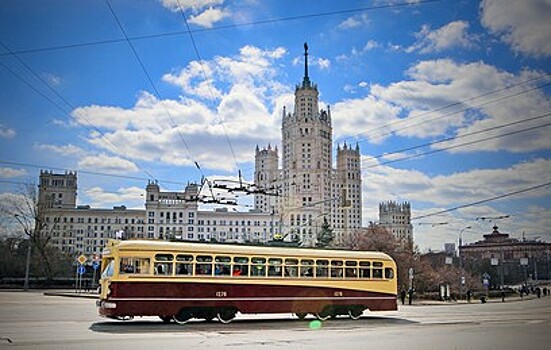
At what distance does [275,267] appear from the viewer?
70.6 ft

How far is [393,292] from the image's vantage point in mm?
24359

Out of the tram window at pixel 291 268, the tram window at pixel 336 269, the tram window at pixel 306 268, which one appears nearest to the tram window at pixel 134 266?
the tram window at pixel 291 268

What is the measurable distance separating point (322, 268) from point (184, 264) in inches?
241

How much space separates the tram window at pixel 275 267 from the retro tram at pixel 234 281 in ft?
0.13

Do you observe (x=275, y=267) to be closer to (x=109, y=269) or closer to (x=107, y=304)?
(x=109, y=269)

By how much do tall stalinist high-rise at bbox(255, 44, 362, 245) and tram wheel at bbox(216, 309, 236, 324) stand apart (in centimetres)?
9698

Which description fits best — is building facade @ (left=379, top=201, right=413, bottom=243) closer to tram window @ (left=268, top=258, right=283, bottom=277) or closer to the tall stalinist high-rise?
the tall stalinist high-rise

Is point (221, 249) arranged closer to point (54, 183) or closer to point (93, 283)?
point (93, 283)

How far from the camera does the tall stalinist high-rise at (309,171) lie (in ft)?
430

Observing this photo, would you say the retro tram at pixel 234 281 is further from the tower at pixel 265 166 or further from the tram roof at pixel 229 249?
the tower at pixel 265 166

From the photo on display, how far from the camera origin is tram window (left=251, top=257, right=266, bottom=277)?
68.9 ft

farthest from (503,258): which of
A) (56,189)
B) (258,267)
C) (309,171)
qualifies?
(258,267)

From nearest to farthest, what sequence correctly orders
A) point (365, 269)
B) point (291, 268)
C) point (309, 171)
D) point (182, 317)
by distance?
1. point (182, 317)
2. point (291, 268)
3. point (365, 269)
4. point (309, 171)

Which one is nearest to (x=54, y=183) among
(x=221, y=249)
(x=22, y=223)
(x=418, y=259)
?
(x=22, y=223)
